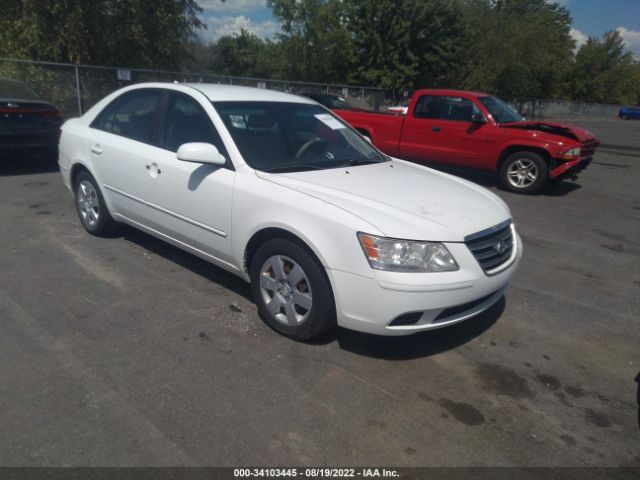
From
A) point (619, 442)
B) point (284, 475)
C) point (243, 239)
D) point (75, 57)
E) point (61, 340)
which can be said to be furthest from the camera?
point (75, 57)

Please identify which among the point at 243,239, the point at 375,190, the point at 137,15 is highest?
the point at 137,15

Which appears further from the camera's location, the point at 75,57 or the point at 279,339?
the point at 75,57

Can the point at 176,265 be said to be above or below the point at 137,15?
below

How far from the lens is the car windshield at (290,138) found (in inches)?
152

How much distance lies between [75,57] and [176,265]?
17871 millimetres

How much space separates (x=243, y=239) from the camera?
3604mm

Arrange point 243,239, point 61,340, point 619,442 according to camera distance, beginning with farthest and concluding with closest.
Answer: point 243,239 < point 61,340 < point 619,442

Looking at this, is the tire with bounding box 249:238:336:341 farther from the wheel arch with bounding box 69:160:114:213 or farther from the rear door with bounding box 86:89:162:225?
the wheel arch with bounding box 69:160:114:213

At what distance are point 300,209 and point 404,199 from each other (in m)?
0.74

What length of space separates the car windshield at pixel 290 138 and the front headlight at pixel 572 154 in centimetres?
545

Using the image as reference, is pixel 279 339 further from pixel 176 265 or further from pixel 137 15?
pixel 137 15

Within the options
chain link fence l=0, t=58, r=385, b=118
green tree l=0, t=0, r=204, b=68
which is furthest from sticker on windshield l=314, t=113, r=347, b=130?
green tree l=0, t=0, r=204, b=68

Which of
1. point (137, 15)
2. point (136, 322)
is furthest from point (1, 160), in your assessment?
point (137, 15)

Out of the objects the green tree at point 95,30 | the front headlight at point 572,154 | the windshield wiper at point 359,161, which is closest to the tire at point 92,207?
the windshield wiper at point 359,161
